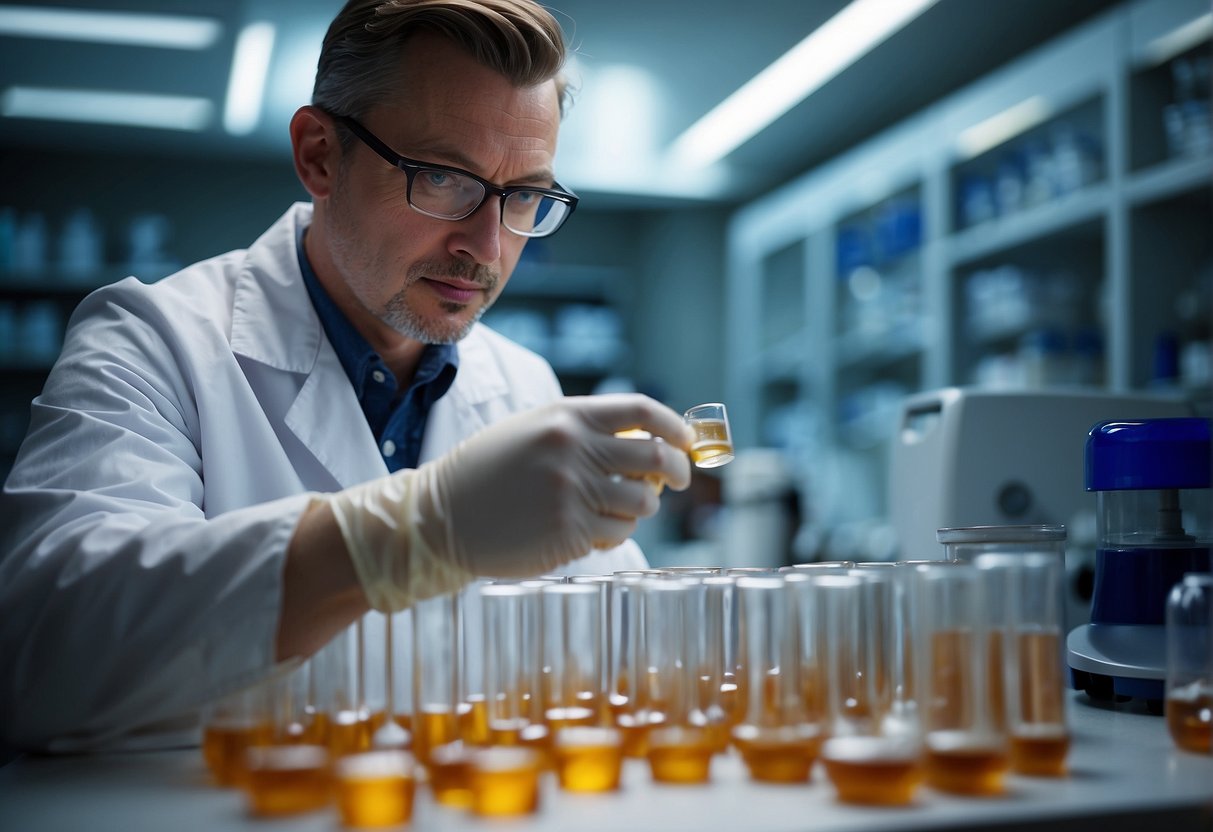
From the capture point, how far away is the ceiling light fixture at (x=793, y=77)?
3971mm

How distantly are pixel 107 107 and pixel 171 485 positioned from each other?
4659 millimetres

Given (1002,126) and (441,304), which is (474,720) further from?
(1002,126)

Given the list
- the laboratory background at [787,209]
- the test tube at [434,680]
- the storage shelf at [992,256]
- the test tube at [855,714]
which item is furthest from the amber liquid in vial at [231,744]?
the storage shelf at [992,256]

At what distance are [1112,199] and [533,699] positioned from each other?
3.12 meters

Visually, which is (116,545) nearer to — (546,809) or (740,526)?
(546,809)

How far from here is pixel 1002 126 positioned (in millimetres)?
4102

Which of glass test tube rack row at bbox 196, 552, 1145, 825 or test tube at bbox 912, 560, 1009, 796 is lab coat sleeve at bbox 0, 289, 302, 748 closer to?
glass test tube rack row at bbox 196, 552, 1145, 825

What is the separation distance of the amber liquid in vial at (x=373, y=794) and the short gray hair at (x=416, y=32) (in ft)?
3.77

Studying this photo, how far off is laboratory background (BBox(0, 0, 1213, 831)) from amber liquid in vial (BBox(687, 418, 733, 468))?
11.3 inches

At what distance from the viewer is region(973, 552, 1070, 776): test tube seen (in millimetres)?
848

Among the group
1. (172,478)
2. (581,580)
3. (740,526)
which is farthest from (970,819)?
(740,526)

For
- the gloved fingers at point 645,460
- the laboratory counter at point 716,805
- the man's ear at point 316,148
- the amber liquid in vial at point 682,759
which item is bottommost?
the laboratory counter at point 716,805

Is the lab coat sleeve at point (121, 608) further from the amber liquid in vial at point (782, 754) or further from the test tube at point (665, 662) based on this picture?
the amber liquid in vial at point (782, 754)

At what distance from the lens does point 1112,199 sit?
3348 mm
